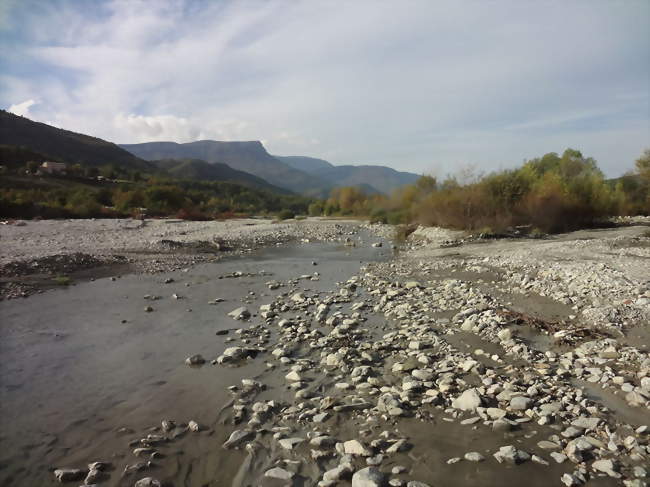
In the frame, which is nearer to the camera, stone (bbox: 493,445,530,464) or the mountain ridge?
stone (bbox: 493,445,530,464)

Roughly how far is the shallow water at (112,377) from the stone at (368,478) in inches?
53.1

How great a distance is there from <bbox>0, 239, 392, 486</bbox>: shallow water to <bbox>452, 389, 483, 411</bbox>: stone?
2.90m

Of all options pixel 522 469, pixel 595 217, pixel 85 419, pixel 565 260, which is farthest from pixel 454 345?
pixel 595 217

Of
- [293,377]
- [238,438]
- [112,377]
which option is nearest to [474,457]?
[238,438]

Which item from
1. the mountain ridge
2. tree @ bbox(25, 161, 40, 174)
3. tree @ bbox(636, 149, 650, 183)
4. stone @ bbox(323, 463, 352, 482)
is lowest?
stone @ bbox(323, 463, 352, 482)

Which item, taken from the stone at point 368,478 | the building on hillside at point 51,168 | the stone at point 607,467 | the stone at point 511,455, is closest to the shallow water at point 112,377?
the stone at point 368,478

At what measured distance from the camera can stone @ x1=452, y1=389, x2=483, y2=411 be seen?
5.06 m

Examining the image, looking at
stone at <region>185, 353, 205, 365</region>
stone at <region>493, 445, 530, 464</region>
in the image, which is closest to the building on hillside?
stone at <region>185, 353, 205, 365</region>

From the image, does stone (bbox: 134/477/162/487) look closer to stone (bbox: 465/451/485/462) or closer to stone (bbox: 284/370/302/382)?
stone (bbox: 284/370/302/382)

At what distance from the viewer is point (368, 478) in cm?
378

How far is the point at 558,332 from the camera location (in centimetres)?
730

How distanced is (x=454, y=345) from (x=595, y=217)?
31.2 meters

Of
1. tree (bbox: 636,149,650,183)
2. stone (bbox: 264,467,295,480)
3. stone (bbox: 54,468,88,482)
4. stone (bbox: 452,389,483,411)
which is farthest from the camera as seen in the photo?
tree (bbox: 636,149,650,183)

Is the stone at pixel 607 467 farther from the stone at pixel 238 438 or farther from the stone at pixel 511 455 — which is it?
the stone at pixel 238 438
